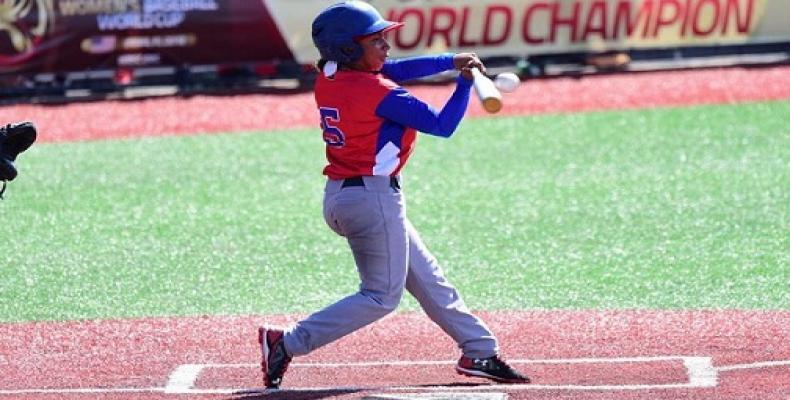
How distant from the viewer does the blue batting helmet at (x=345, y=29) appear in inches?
242

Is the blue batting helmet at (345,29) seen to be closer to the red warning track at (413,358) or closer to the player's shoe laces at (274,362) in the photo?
the player's shoe laces at (274,362)

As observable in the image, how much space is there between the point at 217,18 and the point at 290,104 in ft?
6.10

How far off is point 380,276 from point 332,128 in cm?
67

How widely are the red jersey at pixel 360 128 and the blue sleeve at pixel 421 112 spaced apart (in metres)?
A: 0.04

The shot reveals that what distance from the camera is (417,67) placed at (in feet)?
21.5

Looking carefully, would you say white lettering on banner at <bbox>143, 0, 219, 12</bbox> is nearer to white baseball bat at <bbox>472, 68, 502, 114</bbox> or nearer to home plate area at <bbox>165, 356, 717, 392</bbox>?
home plate area at <bbox>165, 356, 717, 392</bbox>

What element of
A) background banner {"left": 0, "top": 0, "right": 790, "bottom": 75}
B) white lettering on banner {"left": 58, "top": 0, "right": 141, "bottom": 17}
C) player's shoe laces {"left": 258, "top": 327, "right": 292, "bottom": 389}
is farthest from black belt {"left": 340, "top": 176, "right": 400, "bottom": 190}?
white lettering on banner {"left": 58, "top": 0, "right": 141, "bottom": 17}

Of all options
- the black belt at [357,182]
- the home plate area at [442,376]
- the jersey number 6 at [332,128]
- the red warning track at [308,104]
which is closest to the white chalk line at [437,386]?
the home plate area at [442,376]

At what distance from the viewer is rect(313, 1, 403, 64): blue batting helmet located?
6156mm

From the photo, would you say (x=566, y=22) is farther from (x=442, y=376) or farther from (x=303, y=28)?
(x=442, y=376)

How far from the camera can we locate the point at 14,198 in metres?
12.3

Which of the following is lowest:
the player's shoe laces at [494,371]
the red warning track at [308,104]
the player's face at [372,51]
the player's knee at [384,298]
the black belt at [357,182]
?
the red warning track at [308,104]

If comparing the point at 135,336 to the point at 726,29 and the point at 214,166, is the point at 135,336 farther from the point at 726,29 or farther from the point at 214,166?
the point at 726,29

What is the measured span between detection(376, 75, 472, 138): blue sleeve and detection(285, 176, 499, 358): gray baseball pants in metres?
0.31
